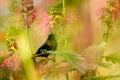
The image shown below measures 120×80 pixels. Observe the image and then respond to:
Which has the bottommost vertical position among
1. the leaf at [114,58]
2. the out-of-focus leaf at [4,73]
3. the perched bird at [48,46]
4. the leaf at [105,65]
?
the out-of-focus leaf at [4,73]

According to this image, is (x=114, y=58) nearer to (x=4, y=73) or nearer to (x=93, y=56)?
(x=93, y=56)

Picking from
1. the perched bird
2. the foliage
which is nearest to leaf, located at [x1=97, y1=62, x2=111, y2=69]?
the foliage

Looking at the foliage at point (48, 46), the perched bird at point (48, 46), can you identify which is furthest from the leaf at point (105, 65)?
the perched bird at point (48, 46)

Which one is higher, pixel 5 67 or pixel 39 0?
pixel 39 0

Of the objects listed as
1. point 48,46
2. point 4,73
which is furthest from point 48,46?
point 4,73

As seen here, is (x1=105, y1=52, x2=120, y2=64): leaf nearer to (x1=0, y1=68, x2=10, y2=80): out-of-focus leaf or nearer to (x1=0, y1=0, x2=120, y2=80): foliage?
(x1=0, y1=0, x2=120, y2=80): foliage

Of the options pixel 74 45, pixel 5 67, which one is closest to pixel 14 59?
pixel 5 67

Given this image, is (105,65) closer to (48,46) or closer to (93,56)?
(93,56)

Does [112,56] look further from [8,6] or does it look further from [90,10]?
[8,6]

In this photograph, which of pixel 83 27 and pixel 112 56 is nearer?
pixel 112 56

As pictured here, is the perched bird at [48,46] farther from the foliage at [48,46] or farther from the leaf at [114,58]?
the leaf at [114,58]
